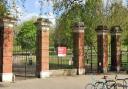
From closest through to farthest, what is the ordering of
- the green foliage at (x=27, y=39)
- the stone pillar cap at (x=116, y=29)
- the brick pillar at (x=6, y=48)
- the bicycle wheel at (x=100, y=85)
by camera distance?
the bicycle wheel at (x=100, y=85) → the brick pillar at (x=6, y=48) → the stone pillar cap at (x=116, y=29) → the green foliage at (x=27, y=39)

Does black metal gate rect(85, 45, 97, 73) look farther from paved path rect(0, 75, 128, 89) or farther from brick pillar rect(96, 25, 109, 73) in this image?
paved path rect(0, 75, 128, 89)

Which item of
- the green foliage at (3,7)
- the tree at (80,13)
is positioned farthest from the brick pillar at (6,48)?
the green foliage at (3,7)

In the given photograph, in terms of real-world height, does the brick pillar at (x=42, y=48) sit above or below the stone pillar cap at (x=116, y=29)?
below

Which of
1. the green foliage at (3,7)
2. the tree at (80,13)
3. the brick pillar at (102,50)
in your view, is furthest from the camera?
the brick pillar at (102,50)

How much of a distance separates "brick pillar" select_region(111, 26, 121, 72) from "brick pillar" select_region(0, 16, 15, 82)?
444 inches

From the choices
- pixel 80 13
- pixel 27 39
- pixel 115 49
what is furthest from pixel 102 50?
pixel 27 39

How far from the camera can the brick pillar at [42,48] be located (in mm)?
26516

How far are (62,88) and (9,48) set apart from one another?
14.9 feet

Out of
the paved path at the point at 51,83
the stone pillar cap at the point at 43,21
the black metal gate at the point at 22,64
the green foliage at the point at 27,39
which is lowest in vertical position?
the paved path at the point at 51,83

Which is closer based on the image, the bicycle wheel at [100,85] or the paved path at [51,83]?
the bicycle wheel at [100,85]

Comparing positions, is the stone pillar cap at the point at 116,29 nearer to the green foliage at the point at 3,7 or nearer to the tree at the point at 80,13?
the tree at the point at 80,13

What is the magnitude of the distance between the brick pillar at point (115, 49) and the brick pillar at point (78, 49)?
397 centimetres

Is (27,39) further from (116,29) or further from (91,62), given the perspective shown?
(116,29)

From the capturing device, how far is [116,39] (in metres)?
33.5
